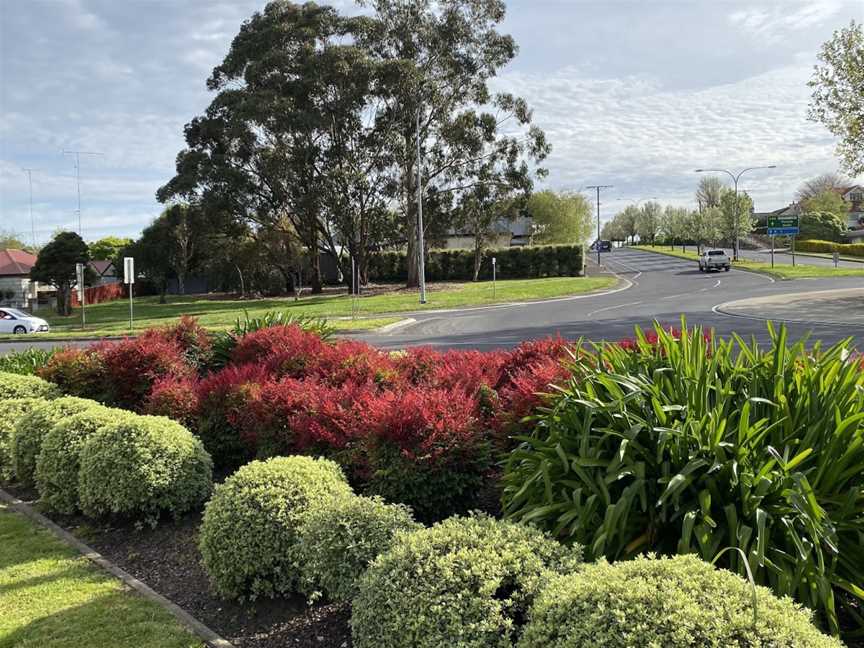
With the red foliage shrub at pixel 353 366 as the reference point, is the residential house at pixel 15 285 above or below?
above

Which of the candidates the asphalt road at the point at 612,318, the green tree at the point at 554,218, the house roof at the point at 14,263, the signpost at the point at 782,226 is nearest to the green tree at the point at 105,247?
the house roof at the point at 14,263

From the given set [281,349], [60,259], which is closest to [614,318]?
[281,349]

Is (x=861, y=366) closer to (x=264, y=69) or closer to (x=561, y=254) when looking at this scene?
(x=264, y=69)

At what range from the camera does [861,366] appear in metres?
4.23

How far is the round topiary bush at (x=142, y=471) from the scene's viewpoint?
5.18 m

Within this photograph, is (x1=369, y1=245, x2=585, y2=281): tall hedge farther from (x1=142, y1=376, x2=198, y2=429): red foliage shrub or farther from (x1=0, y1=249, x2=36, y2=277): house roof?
(x1=142, y1=376, x2=198, y2=429): red foliage shrub

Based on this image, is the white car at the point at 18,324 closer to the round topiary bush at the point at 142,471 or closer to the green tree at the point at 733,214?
the round topiary bush at the point at 142,471

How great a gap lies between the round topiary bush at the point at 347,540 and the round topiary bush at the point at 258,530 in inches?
10.2

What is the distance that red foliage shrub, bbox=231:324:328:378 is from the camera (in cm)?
686

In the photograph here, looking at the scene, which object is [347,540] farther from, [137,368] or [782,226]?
[782,226]

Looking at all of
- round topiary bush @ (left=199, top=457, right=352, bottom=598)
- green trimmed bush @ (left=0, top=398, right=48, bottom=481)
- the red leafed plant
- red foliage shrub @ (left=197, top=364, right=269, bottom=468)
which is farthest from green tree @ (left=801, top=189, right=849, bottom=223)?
round topiary bush @ (left=199, top=457, right=352, bottom=598)

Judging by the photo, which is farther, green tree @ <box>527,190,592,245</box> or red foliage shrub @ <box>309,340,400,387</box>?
green tree @ <box>527,190,592,245</box>

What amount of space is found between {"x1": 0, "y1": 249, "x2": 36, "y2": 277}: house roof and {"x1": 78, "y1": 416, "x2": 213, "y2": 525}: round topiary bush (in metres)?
55.1

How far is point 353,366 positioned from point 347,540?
3.07 meters
